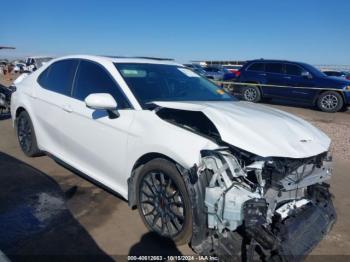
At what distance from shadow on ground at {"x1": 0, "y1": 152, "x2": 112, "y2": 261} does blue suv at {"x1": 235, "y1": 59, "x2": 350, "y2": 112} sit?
10455 millimetres

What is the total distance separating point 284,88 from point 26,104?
1025 centimetres

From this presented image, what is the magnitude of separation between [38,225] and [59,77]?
206 centimetres

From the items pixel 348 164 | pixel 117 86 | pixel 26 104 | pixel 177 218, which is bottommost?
pixel 348 164

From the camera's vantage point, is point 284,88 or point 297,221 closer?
point 297,221

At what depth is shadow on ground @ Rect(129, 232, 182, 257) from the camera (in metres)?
2.96

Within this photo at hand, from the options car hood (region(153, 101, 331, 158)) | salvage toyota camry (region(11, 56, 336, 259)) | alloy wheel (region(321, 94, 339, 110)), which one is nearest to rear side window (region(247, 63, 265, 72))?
alloy wheel (region(321, 94, 339, 110))

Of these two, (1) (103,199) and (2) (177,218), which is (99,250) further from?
(1) (103,199)

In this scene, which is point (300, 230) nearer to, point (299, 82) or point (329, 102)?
point (329, 102)

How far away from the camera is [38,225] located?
3.34 metres

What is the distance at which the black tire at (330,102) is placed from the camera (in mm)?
11828

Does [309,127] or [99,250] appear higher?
[309,127]

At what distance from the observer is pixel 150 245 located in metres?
3.09

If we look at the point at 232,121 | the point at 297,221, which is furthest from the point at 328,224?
the point at 232,121

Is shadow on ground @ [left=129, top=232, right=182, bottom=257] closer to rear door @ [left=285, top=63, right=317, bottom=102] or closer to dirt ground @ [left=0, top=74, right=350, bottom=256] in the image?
dirt ground @ [left=0, top=74, right=350, bottom=256]
